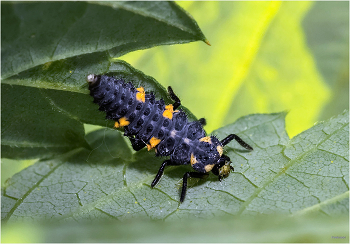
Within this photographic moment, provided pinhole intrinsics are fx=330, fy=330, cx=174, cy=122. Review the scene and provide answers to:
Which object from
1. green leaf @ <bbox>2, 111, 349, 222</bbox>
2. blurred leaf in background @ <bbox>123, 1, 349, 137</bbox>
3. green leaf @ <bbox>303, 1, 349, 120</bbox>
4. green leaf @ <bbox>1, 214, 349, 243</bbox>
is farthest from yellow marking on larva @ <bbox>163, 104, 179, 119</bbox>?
green leaf @ <bbox>303, 1, 349, 120</bbox>

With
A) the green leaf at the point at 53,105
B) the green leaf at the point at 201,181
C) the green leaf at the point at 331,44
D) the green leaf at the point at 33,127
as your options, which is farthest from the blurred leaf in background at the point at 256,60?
the green leaf at the point at 33,127

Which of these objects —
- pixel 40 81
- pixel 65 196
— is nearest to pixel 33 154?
pixel 65 196

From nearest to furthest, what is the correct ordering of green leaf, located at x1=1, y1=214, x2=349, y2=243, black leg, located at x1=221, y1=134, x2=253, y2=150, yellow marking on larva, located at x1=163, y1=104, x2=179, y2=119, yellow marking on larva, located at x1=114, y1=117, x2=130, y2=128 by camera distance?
green leaf, located at x1=1, y1=214, x2=349, y2=243 → yellow marking on larva, located at x1=114, y1=117, x2=130, y2=128 → yellow marking on larva, located at x1=163, y1=104, x2=179, y2=119 → black leg, located at x1=221, y1=134, x2=253, y2=150

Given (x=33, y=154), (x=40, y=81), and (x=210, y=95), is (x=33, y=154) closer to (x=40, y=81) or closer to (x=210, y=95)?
(x=40, y=81)

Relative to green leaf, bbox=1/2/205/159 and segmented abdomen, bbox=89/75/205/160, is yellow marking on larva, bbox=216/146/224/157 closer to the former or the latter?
segmented abdomen, bbox=89/75/205/160

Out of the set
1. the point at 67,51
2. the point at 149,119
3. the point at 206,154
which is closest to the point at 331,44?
the point at 206,154

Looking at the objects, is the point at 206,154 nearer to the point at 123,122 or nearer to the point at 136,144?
the point at 136,144
